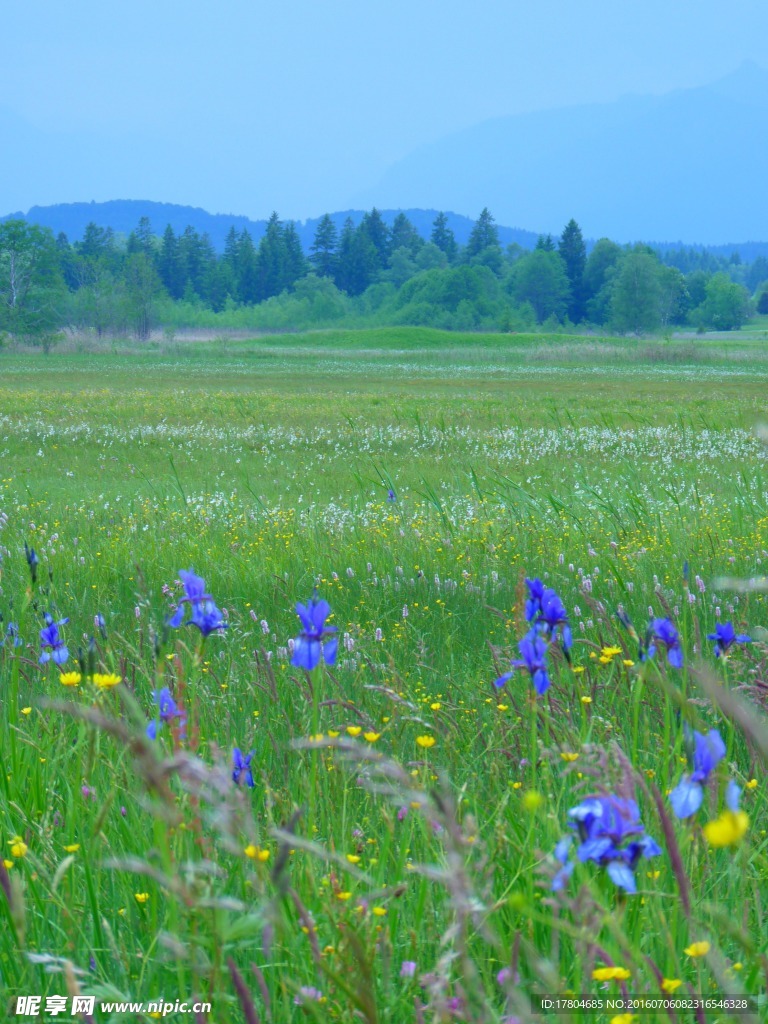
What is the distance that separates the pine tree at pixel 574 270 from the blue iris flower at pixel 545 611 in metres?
136

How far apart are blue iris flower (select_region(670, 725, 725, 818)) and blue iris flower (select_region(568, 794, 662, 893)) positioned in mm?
61

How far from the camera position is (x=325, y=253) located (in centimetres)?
14125

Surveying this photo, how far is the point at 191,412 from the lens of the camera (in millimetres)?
23062

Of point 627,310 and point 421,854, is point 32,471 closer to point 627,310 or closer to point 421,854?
point 421,854

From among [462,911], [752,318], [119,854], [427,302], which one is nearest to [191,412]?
[119,854]

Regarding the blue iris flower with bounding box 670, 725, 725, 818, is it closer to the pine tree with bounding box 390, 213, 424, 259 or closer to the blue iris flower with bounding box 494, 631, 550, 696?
the blue iris flower with bounding box 494, 631, 550, 696

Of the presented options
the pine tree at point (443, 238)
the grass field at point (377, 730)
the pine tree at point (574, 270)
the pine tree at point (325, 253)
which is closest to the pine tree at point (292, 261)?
the pine tree at point (325, 253)

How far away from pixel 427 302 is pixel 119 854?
113486mm

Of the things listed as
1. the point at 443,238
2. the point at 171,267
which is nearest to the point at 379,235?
the point at 443,238

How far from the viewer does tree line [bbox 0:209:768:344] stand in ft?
288

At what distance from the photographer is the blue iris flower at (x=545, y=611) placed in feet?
6.86

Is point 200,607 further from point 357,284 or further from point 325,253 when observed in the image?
point 325,253

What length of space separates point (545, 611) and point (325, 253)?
14505 centimetres

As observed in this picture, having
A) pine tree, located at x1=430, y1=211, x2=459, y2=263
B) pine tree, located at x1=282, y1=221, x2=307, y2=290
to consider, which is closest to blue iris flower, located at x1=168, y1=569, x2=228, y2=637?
pine tree, located at x1=282, y1=221, x2=307, y2=290
